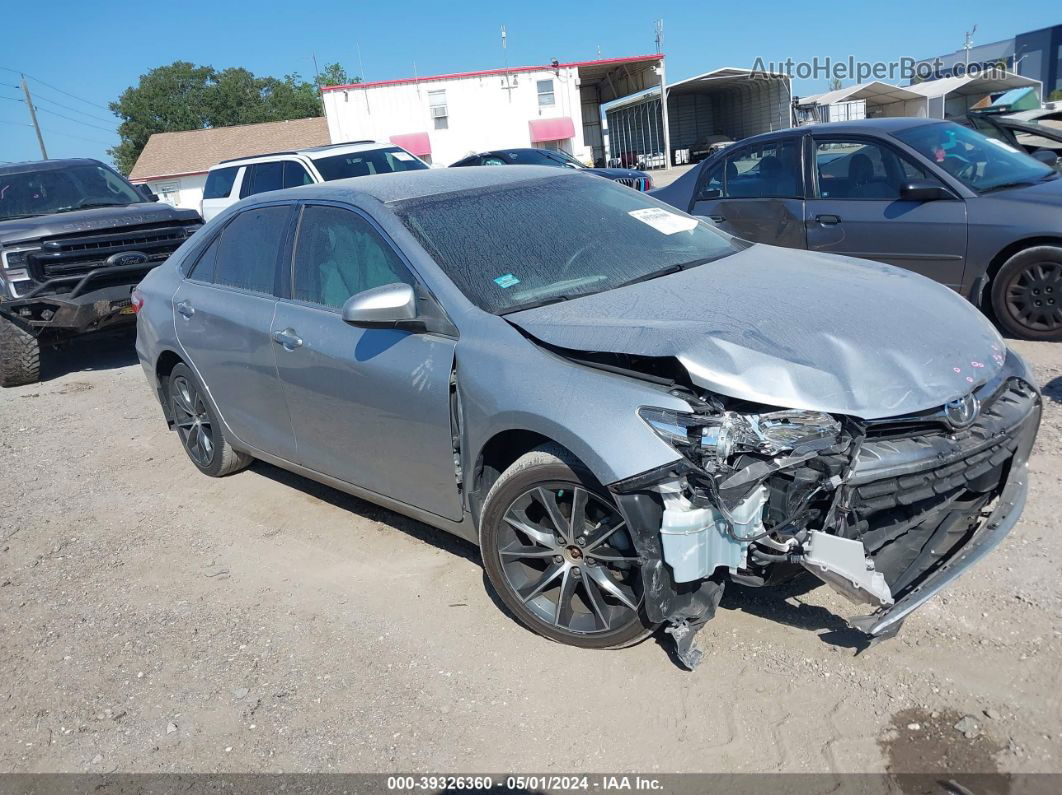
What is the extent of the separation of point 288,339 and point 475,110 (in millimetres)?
34111

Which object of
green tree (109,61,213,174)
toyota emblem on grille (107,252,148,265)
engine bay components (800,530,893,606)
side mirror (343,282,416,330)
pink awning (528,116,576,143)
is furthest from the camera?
green tree (109,61,213,174)

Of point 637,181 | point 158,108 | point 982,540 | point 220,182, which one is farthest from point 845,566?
point 158,108

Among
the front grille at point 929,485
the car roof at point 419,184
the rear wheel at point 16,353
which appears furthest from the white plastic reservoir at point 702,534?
the rear wheel at point 16,353

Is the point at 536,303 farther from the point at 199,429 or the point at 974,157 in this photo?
the point at 974,157

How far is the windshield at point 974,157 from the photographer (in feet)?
21.1

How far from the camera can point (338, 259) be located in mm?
4086

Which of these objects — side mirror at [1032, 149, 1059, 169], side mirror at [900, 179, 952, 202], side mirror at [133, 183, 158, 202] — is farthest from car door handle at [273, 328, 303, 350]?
side mirror at [133, 183, 158, 202]

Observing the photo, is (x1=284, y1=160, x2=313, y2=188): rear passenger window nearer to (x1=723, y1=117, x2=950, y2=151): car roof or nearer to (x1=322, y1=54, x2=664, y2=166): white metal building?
(x1=723, y1=117, x2=950, y2=151): car roof

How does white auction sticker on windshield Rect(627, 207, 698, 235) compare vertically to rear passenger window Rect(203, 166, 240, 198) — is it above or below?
below

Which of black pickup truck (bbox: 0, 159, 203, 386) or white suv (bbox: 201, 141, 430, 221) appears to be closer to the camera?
black pickup truck (bbox: 0, 159, 203, 386)

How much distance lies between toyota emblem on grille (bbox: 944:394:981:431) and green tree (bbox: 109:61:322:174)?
267 ft

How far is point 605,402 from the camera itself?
293 cm

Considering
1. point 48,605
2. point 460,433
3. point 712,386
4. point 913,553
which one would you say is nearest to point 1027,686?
point 913,553

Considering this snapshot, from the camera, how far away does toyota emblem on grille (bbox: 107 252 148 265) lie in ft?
28.2
